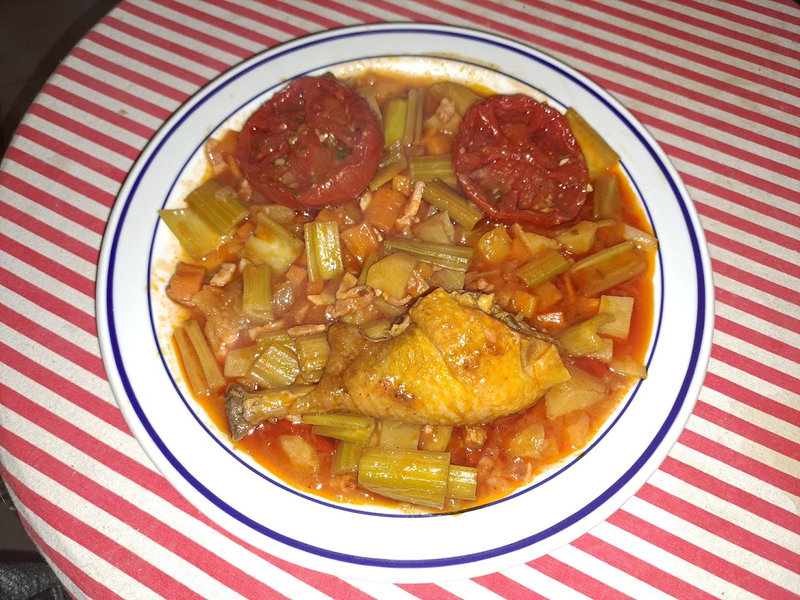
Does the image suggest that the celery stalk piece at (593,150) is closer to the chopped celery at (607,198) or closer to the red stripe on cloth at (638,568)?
the chopped celery at (607,198)

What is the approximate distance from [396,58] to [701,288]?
1863 mm

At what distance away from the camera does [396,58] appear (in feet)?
10.9

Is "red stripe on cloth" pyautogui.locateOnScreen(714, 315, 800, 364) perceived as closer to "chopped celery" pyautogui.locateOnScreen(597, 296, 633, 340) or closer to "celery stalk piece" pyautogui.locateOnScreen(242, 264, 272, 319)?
"chopped celery" pyautogui.locateOnScreen(597, 296, 633, 340)

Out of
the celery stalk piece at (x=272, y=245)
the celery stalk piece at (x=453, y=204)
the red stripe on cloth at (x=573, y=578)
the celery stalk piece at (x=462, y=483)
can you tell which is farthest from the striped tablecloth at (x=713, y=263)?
the celery stalk piece at (x=453, y=204)

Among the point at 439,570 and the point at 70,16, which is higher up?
the point at 70,16

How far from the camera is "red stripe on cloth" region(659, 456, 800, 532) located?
8.23 feet

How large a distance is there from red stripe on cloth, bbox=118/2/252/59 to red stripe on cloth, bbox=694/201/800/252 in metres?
2.52

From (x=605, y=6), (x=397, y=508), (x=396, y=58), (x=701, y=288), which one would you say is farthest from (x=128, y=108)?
(x=701, y=288)

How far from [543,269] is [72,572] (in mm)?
2256

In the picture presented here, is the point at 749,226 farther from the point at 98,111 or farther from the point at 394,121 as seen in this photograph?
the point at 98,111

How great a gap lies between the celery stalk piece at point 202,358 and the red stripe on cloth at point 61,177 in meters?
0.87

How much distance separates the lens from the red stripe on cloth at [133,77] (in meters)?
3.41

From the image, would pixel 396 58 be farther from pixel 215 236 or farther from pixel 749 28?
pixel 749 28

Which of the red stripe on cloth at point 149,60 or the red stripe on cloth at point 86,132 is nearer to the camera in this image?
the red stripe on cloth at point 86,132
